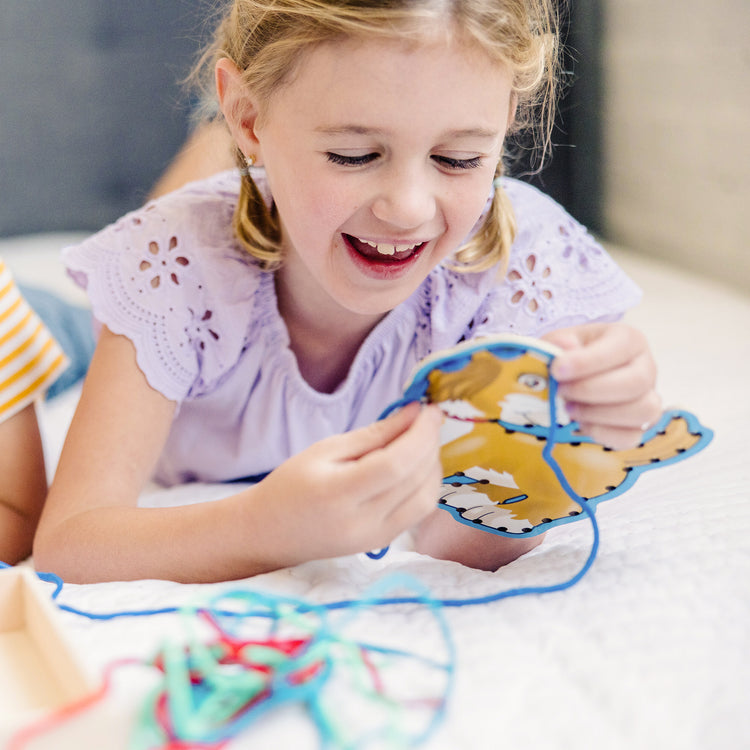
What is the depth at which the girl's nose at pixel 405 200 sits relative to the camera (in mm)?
645

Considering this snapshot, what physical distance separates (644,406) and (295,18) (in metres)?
0.40

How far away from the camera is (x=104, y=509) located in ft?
2.33

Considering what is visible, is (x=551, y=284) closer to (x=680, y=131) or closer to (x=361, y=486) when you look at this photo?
(x=361, y=486)

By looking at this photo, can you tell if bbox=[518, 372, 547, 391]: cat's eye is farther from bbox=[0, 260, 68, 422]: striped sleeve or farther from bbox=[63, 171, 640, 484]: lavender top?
bbox=[0, 260, 68, 422]: striped sleeve

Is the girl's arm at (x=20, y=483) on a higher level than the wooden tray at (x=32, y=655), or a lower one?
lower

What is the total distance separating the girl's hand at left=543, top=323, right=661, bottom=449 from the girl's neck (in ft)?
1.26

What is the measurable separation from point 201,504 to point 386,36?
36 cm

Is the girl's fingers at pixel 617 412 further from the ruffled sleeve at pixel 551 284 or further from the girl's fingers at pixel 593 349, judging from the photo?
the ruffled sleeve at pixel 551 284

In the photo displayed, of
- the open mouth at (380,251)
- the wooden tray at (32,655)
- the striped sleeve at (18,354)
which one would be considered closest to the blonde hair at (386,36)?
the open mouth at (380,251)

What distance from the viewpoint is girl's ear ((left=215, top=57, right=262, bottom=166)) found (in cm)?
78

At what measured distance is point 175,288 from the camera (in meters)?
0.84

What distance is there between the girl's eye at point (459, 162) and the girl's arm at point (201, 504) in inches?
8.6

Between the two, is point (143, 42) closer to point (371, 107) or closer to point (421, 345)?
point (421, 345)

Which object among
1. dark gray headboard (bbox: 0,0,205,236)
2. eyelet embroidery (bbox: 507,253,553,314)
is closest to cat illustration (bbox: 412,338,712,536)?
eyelet embroidery (bbox: 507,253,553,314)
